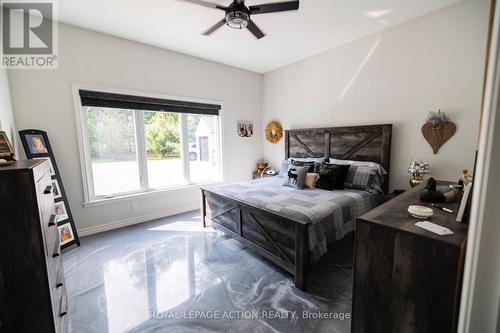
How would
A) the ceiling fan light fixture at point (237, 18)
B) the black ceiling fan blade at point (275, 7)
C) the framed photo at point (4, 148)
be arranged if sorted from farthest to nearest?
the ceiling fan light fixture at point (237, 18) < the black ceiling fan blade at point (275, 7) < the framed photo at point (4, 148)

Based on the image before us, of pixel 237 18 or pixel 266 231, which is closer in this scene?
pixel 237 18

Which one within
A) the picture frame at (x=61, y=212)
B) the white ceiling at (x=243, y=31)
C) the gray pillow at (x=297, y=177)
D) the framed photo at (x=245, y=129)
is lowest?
the picture frame at (x=61, y=212)

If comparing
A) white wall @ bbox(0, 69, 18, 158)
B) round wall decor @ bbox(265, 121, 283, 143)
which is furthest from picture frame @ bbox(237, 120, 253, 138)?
white wall @ bbox(0, 69, 18, 158)

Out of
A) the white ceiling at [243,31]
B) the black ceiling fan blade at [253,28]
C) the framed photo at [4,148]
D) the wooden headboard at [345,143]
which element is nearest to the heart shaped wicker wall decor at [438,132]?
the wooden headboard at [345,143]

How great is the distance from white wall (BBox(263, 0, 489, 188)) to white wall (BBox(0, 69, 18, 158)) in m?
4.10

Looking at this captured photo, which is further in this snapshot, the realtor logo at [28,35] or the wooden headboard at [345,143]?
the wooden headboard at [345,143]

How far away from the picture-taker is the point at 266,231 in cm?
225

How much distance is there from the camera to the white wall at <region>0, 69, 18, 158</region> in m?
2.17

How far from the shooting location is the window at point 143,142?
10.2 ft

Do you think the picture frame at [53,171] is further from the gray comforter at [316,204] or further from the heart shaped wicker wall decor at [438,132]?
the heart shaped wicker wall decor at [438,132]

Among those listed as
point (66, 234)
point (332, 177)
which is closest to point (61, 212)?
point (66, 234)

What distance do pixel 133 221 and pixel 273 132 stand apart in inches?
124

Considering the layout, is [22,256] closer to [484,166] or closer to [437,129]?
[484,166]

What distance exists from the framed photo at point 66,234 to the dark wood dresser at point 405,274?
324 cm
